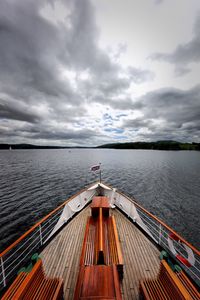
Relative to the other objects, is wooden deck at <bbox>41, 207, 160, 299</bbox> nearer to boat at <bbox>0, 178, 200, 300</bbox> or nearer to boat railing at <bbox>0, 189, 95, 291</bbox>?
boat at <bbox>0, 178, 200, 300</bbox>

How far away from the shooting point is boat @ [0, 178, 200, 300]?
273cm

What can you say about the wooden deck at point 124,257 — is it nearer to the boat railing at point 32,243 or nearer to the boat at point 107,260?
the boat at point 107,260

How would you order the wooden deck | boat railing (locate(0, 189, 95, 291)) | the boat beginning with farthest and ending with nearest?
boat railing (locate(0, 189, 95, 291)) → the wooden deck → the boat

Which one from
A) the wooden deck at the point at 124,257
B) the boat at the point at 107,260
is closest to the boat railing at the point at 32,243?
the boat at the point at 107,260

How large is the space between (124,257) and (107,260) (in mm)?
1314

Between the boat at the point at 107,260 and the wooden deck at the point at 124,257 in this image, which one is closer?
the boat at the point at 107,260

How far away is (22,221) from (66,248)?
7354 millimetres

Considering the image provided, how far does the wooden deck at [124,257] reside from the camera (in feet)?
12.5

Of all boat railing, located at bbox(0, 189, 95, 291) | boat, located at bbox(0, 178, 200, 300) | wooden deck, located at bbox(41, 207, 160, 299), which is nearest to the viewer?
boat, located at bbox(0, 178, 200, 300)

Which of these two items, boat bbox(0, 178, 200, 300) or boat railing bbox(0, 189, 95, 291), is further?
boat railing bbox(0, 189, 95, 291)

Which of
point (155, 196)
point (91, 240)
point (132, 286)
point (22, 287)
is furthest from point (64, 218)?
point (155, 196)

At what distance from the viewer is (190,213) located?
12281 millimetres

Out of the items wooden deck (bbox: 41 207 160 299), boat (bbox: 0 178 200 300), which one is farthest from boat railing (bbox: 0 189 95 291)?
wooden deck (bbox: 41 207 160 299)

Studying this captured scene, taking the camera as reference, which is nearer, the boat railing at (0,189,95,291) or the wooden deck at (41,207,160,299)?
the wooden deck at (41,207,160,299)
